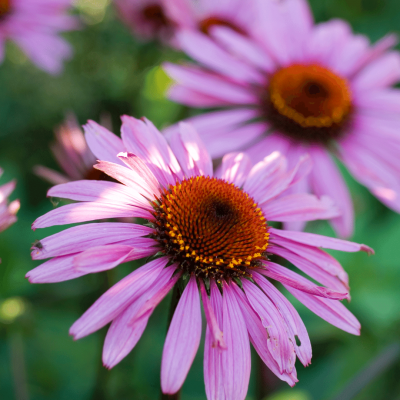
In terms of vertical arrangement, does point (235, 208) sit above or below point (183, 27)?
below

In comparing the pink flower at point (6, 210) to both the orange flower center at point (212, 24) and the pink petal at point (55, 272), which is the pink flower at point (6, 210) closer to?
the pink petal at point (55, 272)

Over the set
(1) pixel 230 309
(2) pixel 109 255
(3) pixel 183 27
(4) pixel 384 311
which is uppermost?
(3) pixel 183 27

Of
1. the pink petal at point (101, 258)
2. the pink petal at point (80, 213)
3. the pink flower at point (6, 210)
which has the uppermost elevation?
A: the pink petal at point (80, 213)

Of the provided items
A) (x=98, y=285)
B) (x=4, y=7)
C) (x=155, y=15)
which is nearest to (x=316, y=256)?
(x=98, y=285)

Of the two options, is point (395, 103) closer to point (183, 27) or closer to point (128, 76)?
point (183, 27)

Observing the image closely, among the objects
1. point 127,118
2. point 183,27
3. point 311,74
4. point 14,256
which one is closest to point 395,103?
point 311,74

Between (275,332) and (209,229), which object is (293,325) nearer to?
(275,332)

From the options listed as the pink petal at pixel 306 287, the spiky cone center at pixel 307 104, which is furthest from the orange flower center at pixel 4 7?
the pink petal at pixel 306 287
